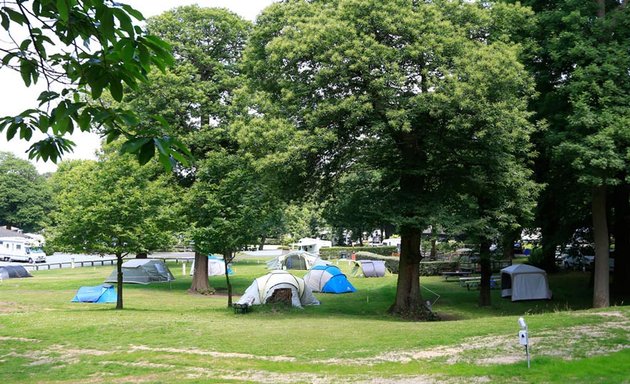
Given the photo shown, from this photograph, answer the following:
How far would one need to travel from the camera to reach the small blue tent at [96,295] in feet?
82.1

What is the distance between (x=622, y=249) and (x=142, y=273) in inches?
1048

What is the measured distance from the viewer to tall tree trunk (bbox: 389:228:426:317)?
19.4 m

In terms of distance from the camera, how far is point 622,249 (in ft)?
79.3

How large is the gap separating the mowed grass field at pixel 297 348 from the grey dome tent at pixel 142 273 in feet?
46.9

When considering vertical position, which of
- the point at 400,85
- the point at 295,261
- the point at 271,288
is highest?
the point at 400,85

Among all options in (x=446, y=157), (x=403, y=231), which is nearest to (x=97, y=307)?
(x=403, y=231)

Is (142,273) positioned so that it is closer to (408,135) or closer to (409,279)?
(409,279)

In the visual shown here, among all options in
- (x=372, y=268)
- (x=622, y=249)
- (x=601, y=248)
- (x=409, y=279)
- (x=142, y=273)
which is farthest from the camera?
(x=372, y=268)

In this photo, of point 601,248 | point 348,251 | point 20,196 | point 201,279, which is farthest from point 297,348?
point 20,196

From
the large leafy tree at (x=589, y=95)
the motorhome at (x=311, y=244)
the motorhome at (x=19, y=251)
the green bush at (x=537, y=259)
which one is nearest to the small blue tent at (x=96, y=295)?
the large leafy tree at (x=589, y=95)

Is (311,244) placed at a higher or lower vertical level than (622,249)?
lower

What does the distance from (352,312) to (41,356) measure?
11953 millimetres

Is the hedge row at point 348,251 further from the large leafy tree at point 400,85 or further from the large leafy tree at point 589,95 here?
the large leafy tree at point 400,85

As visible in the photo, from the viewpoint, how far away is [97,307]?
22.5 meters
